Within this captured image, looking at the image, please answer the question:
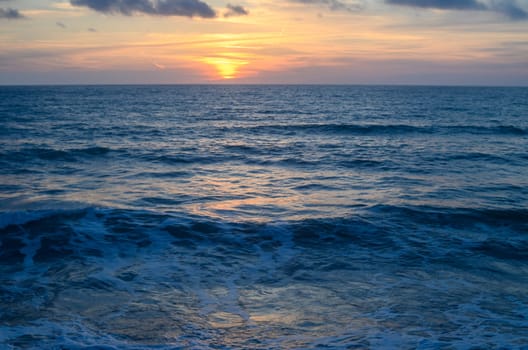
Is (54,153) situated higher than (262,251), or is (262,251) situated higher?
(54,153)

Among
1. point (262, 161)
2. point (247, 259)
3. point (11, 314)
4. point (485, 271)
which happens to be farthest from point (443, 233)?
point (262, 161)

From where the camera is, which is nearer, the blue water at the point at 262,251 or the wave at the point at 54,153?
the blue water at the point at 262,251

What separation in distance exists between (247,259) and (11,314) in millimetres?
4855

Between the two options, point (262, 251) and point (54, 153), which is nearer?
point (262, 251)

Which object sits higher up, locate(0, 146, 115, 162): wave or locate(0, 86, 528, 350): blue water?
locate(0, 146, 115, 162): wave

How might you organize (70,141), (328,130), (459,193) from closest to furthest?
1. (459,193)
2. (70,141)
3. (328,130)

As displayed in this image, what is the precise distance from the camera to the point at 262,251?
36.2 feet

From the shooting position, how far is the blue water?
7.17 meters

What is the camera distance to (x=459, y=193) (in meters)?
16.1

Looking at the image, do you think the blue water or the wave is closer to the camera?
the blue water

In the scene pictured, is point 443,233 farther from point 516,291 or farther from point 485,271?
point 516,291

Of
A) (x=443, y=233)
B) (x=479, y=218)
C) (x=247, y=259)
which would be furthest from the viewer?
(x=479, y=218)

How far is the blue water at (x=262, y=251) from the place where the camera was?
282 inches

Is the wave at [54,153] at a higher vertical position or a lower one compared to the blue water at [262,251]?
higher
